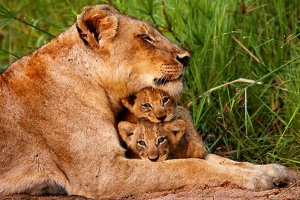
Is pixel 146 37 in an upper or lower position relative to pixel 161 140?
upper

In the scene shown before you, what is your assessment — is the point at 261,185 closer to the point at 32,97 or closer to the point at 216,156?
the point at 216,156

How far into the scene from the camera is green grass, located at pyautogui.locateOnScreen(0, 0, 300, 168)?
24.2 feet

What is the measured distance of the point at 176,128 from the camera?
6.45 metres

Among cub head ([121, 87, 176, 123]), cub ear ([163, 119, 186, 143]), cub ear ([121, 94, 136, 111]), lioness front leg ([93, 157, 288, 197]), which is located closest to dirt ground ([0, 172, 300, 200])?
lioness front leg ([93, 157, 288, 197])

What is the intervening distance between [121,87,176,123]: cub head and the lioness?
6 centimetres

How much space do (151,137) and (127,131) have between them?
0.21 meters

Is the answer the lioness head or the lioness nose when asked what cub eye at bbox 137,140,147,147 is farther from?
the lioness nose

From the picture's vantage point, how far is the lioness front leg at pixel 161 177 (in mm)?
6234

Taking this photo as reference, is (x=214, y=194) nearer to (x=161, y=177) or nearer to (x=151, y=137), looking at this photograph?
(x=161, y=177)

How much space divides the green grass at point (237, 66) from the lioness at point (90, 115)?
0.77 m

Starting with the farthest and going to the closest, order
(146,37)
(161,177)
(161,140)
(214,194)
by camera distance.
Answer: (146,37), (161,140), (161,177), (214,194)

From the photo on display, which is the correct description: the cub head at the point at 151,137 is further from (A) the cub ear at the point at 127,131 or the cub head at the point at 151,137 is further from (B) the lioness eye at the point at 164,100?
(B) the lioness eye at the point at 164,100

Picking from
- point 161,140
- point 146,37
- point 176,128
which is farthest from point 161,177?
point 146,37

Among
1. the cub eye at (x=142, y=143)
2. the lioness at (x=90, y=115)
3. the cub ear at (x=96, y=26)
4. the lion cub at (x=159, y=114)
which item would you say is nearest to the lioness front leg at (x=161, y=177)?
the lioness at (x=90, y=115)
